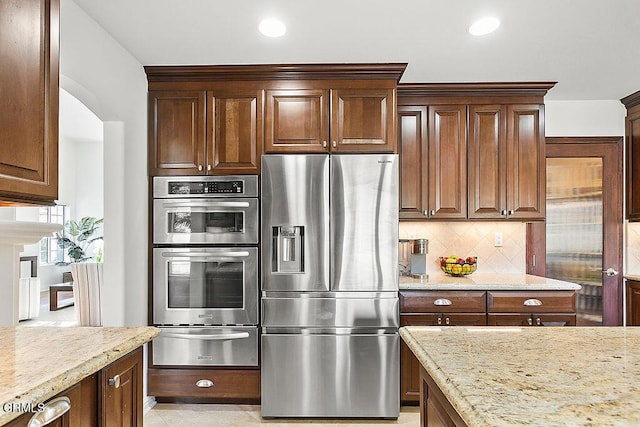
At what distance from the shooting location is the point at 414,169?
3707 millimetres

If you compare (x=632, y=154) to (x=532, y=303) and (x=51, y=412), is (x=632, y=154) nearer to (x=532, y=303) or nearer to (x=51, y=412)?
(x=532, y=303)

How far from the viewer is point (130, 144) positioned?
10.3 ft

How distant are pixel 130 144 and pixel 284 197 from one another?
109 centimetres

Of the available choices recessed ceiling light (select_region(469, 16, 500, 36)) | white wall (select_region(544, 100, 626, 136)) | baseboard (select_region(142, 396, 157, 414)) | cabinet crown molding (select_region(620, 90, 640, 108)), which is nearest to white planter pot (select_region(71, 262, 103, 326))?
baseboard (select_region(142, 396, 157, 414))

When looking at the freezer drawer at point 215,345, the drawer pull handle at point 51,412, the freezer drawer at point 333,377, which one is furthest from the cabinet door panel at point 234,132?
the drawer pull handle at point 51,412

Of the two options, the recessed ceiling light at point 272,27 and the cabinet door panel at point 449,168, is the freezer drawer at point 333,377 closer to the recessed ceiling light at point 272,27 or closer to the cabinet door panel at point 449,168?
the cabinet door panel at point 449,168

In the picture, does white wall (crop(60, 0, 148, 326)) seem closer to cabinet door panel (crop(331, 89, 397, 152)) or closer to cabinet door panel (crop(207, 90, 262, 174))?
cabinet door panel (crop(207, 90, 262, 174))

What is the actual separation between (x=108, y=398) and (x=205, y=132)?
7.15ft

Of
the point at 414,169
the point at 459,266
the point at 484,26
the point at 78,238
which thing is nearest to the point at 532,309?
the point at 459,266

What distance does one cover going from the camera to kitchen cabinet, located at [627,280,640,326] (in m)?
3.90

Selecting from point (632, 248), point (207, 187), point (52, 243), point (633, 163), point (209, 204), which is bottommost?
point (52, 243)

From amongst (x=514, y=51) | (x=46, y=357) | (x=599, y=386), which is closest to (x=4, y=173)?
(x=46, y=357)

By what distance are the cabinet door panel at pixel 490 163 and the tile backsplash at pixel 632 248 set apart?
135 cm

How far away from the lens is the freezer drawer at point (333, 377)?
10.2 feet
